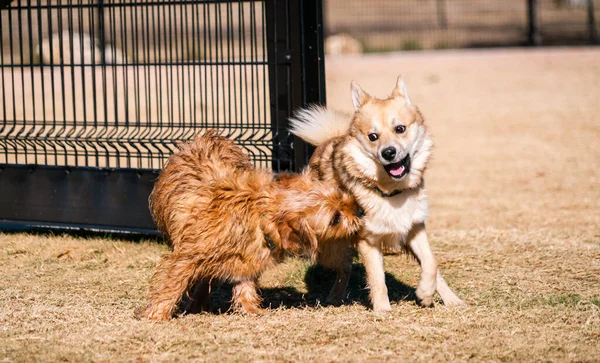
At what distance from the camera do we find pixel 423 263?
5.19 metres

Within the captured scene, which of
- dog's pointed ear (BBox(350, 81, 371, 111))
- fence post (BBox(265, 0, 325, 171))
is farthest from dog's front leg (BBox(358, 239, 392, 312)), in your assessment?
fence post (BBox(265, 0, 325, 171))

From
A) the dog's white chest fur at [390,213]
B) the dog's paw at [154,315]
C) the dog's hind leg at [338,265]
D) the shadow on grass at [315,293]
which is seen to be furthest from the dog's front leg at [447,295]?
the dog's paw at [154,315]

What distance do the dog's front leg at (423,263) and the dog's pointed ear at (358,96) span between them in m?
0.84

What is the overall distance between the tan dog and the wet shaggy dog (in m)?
0.18

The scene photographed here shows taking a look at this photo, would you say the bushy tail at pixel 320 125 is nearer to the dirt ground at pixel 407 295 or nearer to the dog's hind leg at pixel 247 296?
the dirt ground at pixel 407 295

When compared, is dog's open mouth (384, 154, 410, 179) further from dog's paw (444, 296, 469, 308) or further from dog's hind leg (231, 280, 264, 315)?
dog's hind leg (231, 280, 264, 315)

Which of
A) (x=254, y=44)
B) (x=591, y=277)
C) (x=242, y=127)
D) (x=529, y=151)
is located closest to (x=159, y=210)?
(x=242, y=127)

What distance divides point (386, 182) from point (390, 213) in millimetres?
190

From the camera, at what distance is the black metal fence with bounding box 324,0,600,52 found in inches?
961

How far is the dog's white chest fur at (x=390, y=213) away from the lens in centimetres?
502

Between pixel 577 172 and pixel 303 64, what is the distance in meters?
5.57

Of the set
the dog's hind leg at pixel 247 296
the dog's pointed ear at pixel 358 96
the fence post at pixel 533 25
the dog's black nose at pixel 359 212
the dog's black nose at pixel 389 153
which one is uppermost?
the fence post at pixel 533 25

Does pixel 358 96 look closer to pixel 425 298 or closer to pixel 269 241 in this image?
pixel 269 241

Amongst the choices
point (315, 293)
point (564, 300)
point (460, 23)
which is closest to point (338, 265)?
point (315, 293)
